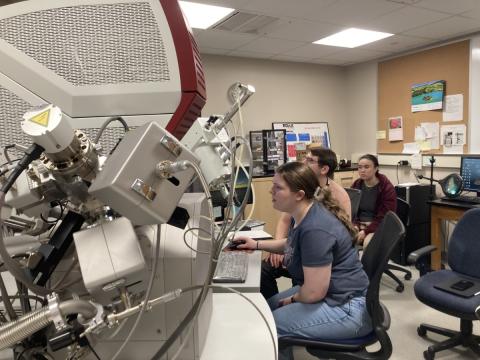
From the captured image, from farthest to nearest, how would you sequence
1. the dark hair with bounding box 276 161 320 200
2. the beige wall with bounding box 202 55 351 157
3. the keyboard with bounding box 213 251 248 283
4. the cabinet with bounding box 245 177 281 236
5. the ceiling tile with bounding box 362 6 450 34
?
the beige wall with bounding box 202 55 351 157
the cabinet with bounding box 245 177 281 236
the ceiling tile with bounding box 362 6 450 34
the dark hair with bounding box 276 161 320 200
the keyboard with bounding box 213 251 248 283

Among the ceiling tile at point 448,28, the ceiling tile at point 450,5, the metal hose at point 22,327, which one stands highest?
the ceiling tile at point 450,5

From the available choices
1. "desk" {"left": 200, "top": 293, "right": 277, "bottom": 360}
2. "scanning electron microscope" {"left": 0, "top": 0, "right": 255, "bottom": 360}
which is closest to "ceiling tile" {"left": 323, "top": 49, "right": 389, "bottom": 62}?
"desk" {"left": 200, "top": 293, "right": 277, "bottom": 360}

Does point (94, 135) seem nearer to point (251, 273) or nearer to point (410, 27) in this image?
point (251, 273)

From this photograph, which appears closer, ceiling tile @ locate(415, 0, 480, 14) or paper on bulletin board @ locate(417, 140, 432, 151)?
ceiling tile @ locate(415, 0, 480, 14)

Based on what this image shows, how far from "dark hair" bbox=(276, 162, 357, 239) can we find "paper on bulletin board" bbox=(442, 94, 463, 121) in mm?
3208

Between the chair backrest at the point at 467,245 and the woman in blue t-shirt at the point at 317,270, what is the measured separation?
1.01m

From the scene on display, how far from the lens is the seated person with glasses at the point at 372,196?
125 inches

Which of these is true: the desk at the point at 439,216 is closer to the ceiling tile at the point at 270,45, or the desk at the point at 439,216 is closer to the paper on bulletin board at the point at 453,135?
the paper on bulletin board at the point at 453,135

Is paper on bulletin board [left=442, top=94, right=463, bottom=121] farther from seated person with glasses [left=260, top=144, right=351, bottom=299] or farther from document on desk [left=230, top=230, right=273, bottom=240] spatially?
document on desk [left=230, top=230, right=273, bottom=240]

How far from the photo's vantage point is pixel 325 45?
4.39m

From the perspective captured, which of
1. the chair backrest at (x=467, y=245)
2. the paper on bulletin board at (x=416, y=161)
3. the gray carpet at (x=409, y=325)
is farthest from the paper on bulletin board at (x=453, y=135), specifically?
the chair backrest at (x=467, y=245)

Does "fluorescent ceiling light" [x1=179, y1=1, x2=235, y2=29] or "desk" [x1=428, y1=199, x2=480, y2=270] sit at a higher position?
"fluorescent ceiling light" [x1=179, y1=1, x2=235, y2=29]

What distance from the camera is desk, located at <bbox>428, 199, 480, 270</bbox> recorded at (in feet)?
10.5

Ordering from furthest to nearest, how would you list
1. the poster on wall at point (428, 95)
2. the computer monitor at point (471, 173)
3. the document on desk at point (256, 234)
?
the poster on wall at point (428, 95), the computer monitor at point (471, 173), the document on desk at point (256, 234)
